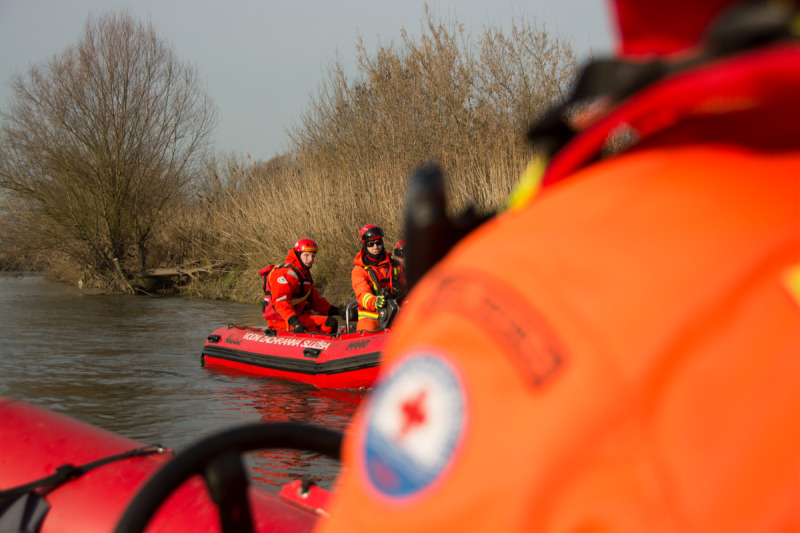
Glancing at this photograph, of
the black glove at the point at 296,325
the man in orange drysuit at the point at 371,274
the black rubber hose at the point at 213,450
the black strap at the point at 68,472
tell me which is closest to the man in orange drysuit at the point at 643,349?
the black rubber hose at the point at 213,450

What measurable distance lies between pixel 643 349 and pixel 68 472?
6.94 ft

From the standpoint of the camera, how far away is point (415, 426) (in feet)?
1.61

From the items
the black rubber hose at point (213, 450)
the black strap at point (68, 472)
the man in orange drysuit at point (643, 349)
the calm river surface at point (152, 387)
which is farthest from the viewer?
the calm river surface at point (152, 387)

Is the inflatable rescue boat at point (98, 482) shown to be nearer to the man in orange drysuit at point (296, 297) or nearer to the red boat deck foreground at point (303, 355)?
the red boat deck foreground at point (303, 355)

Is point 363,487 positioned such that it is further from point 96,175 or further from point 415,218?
point 96,175

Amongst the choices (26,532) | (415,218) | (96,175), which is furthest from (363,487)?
(96,175)

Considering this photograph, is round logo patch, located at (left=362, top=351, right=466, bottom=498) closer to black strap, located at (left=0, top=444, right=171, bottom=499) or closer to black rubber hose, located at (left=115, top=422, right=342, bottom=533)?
black rubber hose, located at (left=115, top=422, right=342, bottom=533)

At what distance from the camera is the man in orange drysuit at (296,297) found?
896 cm

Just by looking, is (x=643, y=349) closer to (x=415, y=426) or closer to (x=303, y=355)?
(x=415, y=426)

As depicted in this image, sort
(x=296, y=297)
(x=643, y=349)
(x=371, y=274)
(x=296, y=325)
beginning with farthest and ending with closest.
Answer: (x=296, y=297) < (x=371, y=274) < (x=296, y=325) < (x=643, y=349)

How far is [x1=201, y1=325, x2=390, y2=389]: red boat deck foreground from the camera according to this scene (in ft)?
25.5

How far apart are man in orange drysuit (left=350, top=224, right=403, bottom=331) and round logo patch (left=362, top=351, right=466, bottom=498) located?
8.26 meters

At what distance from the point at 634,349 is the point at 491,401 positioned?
3.8 inches

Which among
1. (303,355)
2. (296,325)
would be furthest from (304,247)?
(303,355)
